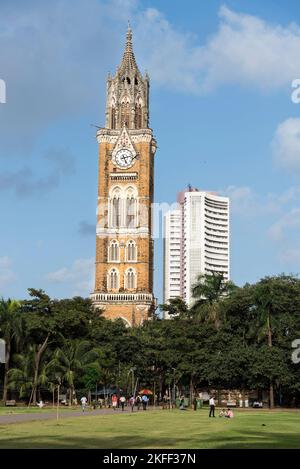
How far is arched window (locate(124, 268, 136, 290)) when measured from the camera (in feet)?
364

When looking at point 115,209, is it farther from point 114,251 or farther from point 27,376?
point 27,376

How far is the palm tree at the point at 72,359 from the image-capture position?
6769 centimetres

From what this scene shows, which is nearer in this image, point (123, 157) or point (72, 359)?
point (72, 359)

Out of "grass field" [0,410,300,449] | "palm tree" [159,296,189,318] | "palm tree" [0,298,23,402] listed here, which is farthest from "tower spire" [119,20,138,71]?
"grass field" [0,410,300,449]

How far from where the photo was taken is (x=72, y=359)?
70.3 m


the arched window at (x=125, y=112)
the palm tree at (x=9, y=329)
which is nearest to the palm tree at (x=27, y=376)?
the palm tree at (x=9, y=329)

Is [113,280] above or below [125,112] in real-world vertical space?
below

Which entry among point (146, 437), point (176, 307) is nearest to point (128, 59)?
point (176, 307)

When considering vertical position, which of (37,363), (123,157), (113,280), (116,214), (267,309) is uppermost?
(123,157)

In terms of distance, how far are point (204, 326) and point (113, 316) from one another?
133ft

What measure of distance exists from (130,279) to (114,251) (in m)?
5.01

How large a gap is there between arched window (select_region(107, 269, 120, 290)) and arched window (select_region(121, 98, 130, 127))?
965 inches

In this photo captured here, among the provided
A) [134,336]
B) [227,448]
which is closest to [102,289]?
[134,336]

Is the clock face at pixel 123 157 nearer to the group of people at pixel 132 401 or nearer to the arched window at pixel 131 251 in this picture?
the arched window at pixel 131 251
